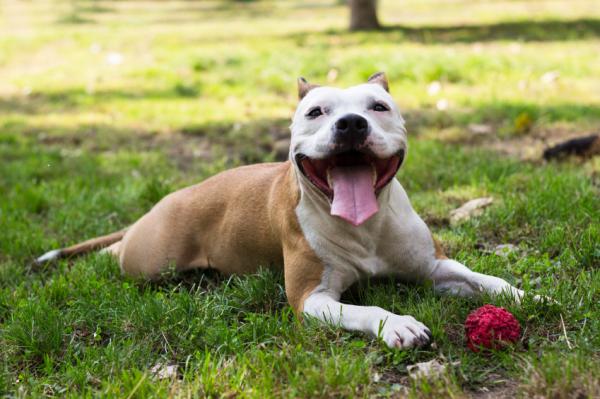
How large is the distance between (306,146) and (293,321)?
A: 779 mm

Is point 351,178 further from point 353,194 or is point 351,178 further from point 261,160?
point 261,160

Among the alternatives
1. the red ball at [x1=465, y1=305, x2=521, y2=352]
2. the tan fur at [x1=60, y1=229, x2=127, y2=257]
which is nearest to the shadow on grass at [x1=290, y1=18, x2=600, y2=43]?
the tan fur at [x1=60, y1=229, x2=127, y2=257]

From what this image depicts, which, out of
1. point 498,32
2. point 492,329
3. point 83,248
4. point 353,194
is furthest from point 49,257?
point 498,32

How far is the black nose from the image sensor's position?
122 inches

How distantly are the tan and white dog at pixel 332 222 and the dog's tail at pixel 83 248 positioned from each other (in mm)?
683

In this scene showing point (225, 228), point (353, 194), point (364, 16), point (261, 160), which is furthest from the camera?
point (364, 16)

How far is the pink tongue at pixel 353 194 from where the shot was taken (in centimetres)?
317

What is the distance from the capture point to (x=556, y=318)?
3021 millimetres

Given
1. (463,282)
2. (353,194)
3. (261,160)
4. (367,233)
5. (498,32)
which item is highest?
(353,194)

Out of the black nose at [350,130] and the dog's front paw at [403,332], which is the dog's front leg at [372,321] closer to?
the dog's front paw at [403,332]

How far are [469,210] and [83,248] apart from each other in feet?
8.17

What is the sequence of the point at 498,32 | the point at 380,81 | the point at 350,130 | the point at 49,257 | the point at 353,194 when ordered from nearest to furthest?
the point at 350,130 < the point at 353,194 < the point at 380,81 < the point at 49,257 < the point at 498,32

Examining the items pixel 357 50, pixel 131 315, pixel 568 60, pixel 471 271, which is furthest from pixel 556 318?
pixel 357 50

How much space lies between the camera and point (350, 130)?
3.11m
